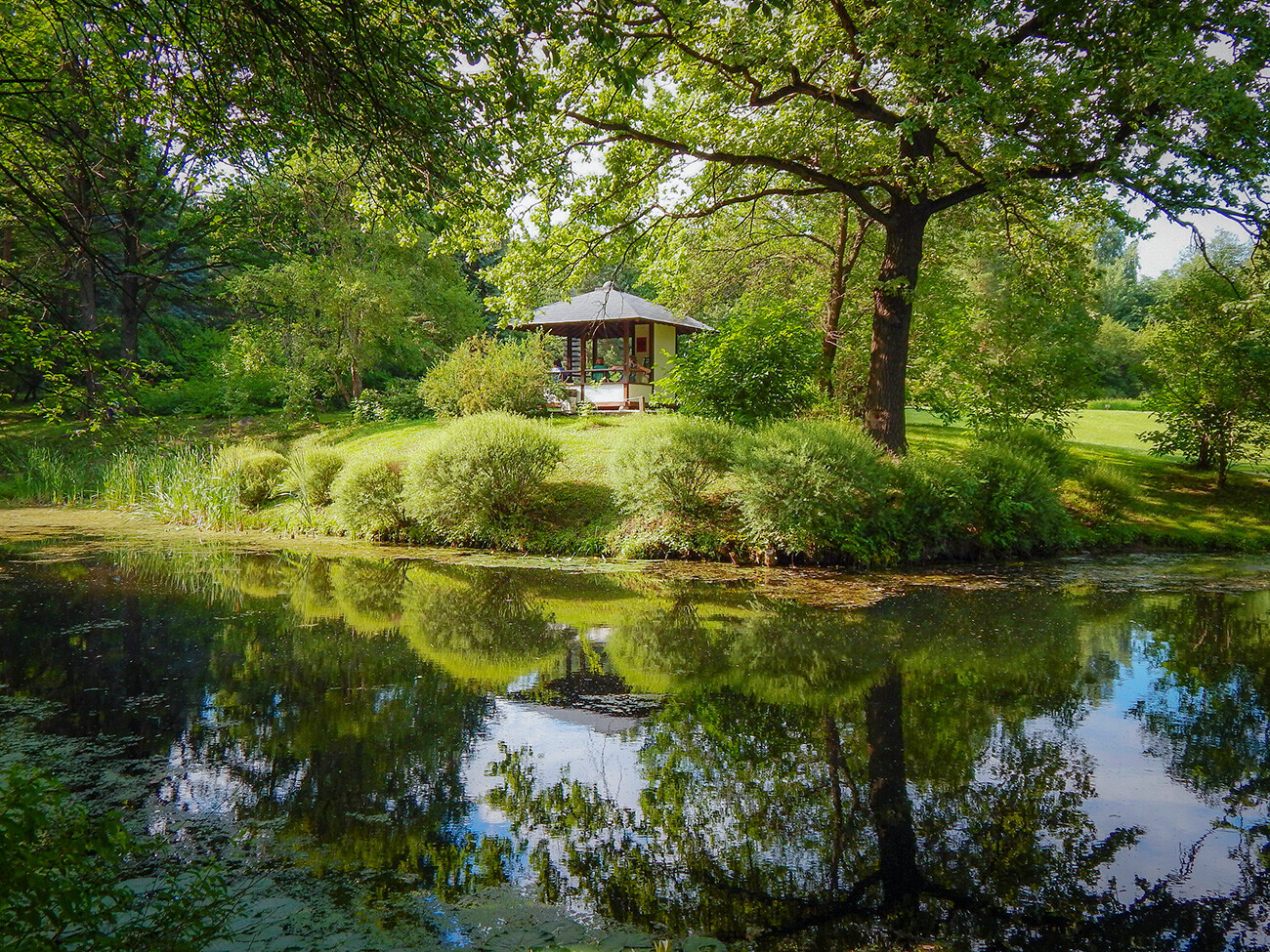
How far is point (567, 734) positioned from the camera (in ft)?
15.9

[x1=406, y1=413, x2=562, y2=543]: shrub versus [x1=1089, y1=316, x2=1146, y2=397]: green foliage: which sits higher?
[x1=1089, y1=316, x2=1146, y2=397]: green foliage

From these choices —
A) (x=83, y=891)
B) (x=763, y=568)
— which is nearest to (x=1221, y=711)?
(x=763, y=568)

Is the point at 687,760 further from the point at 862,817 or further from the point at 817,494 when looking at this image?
the point at 817,494

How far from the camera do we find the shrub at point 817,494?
32.9 feet

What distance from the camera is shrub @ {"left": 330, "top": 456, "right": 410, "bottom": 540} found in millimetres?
12727

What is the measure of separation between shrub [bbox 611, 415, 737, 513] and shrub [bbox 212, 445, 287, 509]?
7667 millimetres

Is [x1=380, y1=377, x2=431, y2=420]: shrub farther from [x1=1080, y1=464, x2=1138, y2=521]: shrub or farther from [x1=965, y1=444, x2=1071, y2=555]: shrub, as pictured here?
[x1=1080, y1=464, x2=1138, y2=521]: shrub

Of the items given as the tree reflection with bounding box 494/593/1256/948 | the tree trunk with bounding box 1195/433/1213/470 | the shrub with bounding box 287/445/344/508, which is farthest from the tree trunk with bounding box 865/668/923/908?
the tree trunk with bounding box 1195/433/1213/470

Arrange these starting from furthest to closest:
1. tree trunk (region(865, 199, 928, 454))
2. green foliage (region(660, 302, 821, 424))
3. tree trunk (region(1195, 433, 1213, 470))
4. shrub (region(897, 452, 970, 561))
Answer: tree trunk (region(1195, 433, 1213, 470)) < green foliage (region(660, 302, 821, 424)) < tree trunk (region(865, 199, 928, 454)) < shrub (region(897, 452, 970, 561))

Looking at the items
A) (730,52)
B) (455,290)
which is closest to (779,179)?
(730,52)

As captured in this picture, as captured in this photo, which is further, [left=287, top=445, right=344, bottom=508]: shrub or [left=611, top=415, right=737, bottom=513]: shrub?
[left=287, top=445, right=344, bottom=508]: shrub

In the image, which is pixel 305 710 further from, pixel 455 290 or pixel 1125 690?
pixel 455 290

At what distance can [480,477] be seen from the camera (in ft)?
38.8

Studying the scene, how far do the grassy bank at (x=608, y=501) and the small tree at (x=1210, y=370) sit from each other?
79 cm
